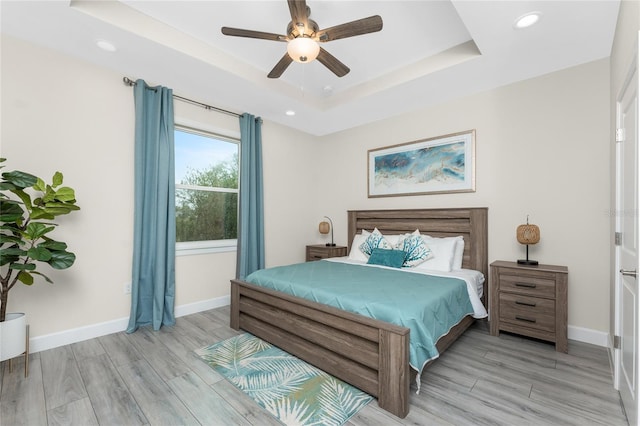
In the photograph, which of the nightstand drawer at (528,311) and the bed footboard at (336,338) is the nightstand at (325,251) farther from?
the nightstand drawer at (528,311)

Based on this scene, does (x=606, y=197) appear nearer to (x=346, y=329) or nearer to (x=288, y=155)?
(x=346, y=329)

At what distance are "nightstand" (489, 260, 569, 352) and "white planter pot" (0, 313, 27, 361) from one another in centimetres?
396

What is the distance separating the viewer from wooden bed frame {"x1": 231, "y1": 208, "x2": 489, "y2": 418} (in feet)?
5.68

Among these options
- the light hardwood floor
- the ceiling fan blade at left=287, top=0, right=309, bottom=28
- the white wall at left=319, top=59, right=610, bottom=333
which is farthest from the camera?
the white wall at left=319, top=59, right=610, bottom=333

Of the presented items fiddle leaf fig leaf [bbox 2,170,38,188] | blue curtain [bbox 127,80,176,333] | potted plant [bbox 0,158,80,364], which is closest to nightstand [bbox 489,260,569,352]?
blue curtain [bbox 127,80,176,333]

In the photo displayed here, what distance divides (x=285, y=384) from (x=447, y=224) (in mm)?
2574

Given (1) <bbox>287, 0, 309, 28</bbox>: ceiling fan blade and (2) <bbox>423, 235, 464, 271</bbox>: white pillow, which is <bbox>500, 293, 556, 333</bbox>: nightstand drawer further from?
(1) <bbox>287, 0, 309, 28</bbox>: ceiling fan blade

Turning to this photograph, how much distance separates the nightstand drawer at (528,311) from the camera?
8.36ft

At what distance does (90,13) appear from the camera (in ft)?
7.12

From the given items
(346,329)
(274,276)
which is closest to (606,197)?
(346,329)

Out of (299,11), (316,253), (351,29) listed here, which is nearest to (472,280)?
(316,253)

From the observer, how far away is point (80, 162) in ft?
9.00

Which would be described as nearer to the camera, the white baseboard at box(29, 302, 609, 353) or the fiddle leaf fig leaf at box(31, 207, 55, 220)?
the fiddle leaf fig leaf at box(31, 207, 55, 220)

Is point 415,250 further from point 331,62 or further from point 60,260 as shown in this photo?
point 60,260
